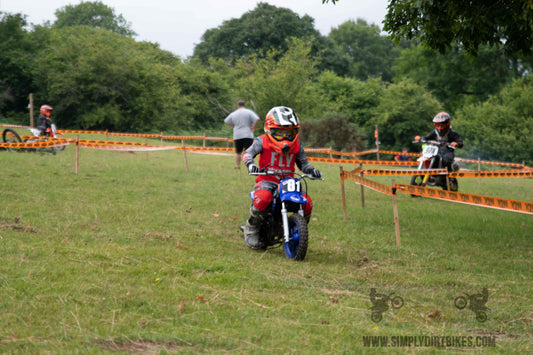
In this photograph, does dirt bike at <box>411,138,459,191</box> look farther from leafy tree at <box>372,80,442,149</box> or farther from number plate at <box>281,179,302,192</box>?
leafy tree at <box>372,80,442,149</box>

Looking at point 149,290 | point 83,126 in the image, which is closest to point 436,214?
point 149,290

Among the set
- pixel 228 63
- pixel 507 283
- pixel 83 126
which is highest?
pixel 228 63

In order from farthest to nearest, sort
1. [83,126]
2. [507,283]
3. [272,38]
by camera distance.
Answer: [272,38] < [83,126] < [507,283]

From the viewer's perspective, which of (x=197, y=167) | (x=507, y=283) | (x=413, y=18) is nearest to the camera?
(x=507, y=283)

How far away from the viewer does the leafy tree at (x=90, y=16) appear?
81125mm

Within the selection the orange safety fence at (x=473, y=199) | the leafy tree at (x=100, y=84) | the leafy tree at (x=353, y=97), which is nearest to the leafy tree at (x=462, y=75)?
the leafy tree at (x=353, y=97)

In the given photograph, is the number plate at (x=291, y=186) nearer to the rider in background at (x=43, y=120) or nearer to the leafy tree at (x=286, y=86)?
the rider in background at (x=43, y=120)

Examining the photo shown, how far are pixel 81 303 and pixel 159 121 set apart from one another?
44.8 meters

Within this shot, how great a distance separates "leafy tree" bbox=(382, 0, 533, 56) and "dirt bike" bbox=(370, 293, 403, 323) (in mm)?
3721

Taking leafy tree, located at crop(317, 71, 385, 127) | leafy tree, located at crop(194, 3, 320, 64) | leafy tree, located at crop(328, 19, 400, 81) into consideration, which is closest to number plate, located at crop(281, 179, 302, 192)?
leafy tree, located at crop(317, 71, 385, 127)

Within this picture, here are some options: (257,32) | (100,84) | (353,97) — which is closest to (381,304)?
(100,84)

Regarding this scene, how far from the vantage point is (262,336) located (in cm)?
421

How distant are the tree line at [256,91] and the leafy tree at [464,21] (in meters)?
30.6

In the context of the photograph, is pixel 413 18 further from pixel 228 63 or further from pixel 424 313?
pixel 228 63
